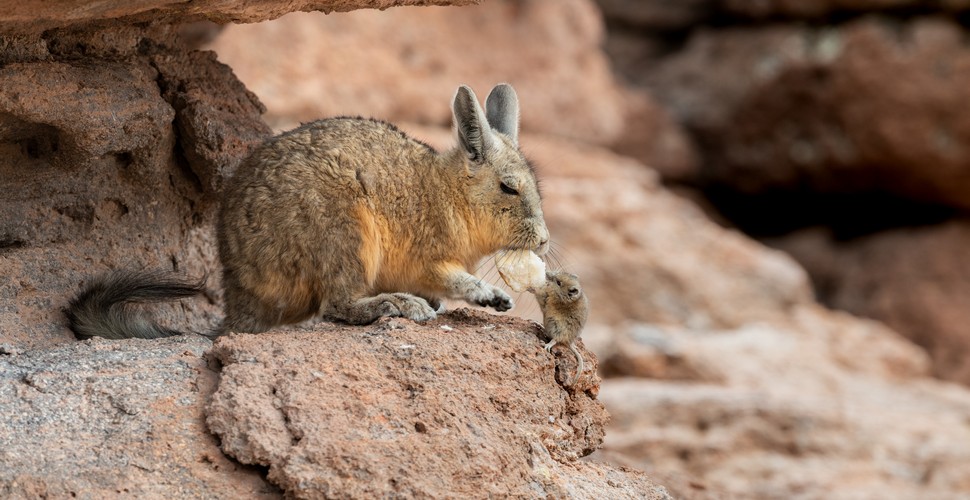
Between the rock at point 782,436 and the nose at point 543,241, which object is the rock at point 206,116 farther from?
the rock at point 782,436

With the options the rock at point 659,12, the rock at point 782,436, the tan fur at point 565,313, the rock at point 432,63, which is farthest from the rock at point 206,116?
the rock at point 659,12

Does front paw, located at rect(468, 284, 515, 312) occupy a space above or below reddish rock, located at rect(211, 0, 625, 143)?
below

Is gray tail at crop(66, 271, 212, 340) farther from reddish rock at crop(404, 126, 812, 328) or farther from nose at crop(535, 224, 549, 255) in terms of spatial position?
reddish rock at crop(404, 126, 812, 328)

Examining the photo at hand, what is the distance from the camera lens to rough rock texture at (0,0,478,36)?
4.62 metres

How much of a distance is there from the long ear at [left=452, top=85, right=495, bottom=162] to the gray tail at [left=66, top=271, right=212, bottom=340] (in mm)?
1421

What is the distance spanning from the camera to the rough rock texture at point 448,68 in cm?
1207

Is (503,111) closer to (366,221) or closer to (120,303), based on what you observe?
(366,221)

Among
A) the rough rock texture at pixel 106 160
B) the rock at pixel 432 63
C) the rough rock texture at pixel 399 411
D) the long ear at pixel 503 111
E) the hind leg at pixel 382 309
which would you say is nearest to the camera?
the rough rock texture at pixel 399 411

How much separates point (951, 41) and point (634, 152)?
3776mm

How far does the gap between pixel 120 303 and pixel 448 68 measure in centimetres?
826

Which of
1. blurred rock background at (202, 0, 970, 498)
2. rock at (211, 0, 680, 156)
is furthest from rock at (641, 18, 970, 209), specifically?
rock at (211, 0, 680, 156)

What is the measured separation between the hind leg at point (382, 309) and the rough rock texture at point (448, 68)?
6165mm

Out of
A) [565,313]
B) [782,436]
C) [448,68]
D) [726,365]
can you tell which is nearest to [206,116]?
[565,313]

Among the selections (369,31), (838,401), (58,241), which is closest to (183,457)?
(58,241)
